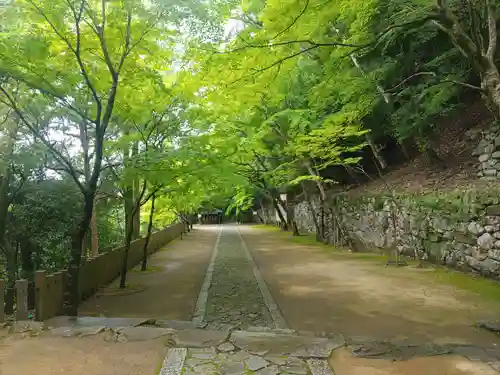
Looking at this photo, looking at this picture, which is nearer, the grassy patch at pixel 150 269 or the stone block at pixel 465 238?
the stone block at pixel 465 238

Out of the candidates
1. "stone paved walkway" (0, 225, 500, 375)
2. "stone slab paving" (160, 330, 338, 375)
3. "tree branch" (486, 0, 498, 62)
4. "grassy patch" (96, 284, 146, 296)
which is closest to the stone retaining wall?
"stone paved walkway" (0, 225, 500, 375)

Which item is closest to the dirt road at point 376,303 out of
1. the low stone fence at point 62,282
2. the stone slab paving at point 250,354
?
the stone slab paving at point 250,354

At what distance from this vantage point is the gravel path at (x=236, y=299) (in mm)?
6487

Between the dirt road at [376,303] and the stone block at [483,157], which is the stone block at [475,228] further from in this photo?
the stone block at [483,157]

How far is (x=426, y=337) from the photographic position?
5309 millimetres

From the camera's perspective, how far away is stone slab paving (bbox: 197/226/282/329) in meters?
6.47

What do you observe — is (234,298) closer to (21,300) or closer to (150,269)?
(21,300)

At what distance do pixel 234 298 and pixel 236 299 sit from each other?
105 mm

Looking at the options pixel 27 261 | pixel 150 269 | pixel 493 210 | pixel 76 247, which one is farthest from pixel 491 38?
pixel 27 261

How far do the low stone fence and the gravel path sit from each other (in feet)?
8.23

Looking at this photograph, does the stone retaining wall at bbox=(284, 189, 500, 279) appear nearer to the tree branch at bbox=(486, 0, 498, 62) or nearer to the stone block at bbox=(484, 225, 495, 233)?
the stone block at bbox=(484, 225, 495, 233)

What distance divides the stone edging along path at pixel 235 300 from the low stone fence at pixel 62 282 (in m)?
2.30

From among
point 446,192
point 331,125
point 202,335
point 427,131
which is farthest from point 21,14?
point 427,131

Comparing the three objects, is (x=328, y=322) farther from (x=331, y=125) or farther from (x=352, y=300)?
(x=331, y=125)
